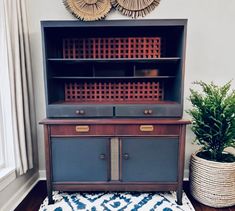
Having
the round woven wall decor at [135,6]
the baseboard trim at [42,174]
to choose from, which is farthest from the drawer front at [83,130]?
the round woven wall decor at [135,6]

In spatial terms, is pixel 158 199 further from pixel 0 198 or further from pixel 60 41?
pixel 60 41

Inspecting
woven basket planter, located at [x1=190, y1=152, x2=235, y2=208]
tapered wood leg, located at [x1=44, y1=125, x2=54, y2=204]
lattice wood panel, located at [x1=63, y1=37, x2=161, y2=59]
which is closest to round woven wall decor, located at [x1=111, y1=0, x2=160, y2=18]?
lattice wood panel, located at [x1=63, y1=37, x2=161, y2=59]

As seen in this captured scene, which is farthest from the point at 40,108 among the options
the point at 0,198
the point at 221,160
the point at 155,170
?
the point at 221,160

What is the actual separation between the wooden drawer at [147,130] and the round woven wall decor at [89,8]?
1131 millimetres

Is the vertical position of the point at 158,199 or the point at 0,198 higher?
the point at 0,198

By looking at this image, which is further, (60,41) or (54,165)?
(60,41)

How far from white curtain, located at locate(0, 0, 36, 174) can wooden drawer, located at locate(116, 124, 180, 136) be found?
37.6 inches

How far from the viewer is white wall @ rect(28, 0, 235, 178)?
2078 mm

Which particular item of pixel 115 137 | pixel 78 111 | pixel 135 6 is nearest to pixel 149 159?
pixel 115 137

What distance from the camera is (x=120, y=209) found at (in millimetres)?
1746

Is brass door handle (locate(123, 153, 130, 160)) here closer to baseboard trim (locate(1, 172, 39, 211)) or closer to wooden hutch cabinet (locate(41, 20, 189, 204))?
wooden hutch cabinet (locate(41, 20, 189, 204))

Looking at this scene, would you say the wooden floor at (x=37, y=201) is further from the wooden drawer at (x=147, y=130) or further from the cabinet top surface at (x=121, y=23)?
the cabinet top surface at (x=121, y=23)

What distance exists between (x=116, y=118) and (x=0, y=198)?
1208mm

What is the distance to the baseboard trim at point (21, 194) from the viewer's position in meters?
1.75
